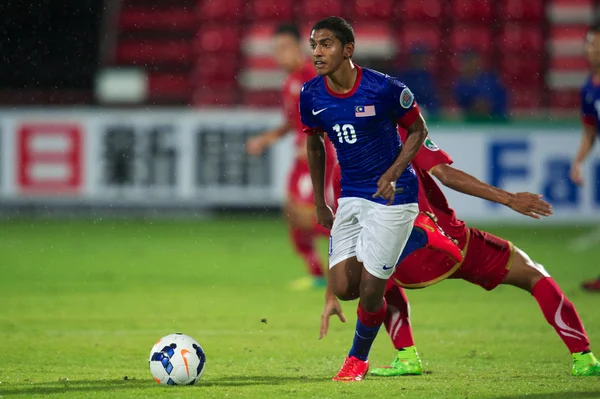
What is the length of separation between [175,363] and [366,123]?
1507mm

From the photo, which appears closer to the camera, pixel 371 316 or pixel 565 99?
pixel 371 316

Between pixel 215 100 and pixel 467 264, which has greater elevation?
pixel 215 100

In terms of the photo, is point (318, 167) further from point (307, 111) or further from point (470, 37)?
point (470, 37)

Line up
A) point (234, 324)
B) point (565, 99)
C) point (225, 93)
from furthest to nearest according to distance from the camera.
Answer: point (565, 99) < point (225, 93) < point (234, 324)

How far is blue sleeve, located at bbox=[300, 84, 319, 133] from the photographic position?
585cm

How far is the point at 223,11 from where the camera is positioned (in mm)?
20297

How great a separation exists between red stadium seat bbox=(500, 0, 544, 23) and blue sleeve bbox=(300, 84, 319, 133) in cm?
1482

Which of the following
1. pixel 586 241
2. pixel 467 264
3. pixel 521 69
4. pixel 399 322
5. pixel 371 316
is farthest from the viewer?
pixel 521 69

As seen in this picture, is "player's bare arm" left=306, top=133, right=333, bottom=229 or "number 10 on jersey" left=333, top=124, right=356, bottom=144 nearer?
"number 10 on jersey" left=333, top=124, right=356, bottom=144

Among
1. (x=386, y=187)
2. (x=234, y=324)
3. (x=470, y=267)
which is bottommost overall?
(x=234, y=324)

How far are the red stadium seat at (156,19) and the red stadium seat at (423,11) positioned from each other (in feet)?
12.3

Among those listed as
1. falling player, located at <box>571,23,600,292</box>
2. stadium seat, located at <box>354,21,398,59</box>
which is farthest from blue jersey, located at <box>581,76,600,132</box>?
stadium seat, located at <box>354,21,398,59</box>

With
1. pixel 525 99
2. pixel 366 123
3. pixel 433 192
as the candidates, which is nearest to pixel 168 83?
pixel 525 99

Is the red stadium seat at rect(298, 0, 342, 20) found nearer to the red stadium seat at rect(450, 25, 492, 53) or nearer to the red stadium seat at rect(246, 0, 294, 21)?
the red stadium seat at rect(246, 0, 294, 21)
